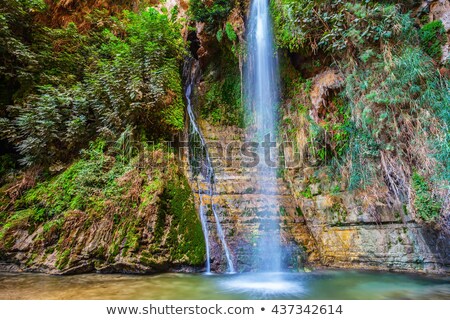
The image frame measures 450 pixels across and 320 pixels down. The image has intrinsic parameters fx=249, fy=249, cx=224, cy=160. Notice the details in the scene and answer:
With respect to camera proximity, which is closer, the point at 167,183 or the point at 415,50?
the point at 415,50

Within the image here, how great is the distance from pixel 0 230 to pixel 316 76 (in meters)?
8.70

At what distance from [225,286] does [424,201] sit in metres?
4.00

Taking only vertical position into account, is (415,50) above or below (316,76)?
below

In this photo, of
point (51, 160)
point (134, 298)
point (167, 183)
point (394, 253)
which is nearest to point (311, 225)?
point (394, 253)

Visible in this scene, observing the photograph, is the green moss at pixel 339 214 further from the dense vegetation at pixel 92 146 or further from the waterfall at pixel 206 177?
the dense vegetation at pixel 92 146

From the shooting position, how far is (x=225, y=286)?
Answer: 14.1ft

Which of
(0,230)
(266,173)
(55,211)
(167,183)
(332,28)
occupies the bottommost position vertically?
(0,230)

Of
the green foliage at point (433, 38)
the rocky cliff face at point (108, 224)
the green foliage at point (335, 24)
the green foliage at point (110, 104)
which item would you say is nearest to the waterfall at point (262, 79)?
the green foliage at point (335, 24)

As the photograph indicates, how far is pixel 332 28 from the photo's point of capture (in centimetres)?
622

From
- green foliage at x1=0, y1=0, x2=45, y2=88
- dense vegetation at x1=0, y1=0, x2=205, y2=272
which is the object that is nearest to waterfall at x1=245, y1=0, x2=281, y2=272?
dense vegetation at x1=0, y1=0, x2=205, y2=272

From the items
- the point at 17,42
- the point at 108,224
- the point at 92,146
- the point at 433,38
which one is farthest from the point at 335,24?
the point at 17,42

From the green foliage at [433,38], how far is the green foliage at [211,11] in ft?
18.1

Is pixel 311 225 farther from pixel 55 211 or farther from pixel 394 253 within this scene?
pixel 55 211
